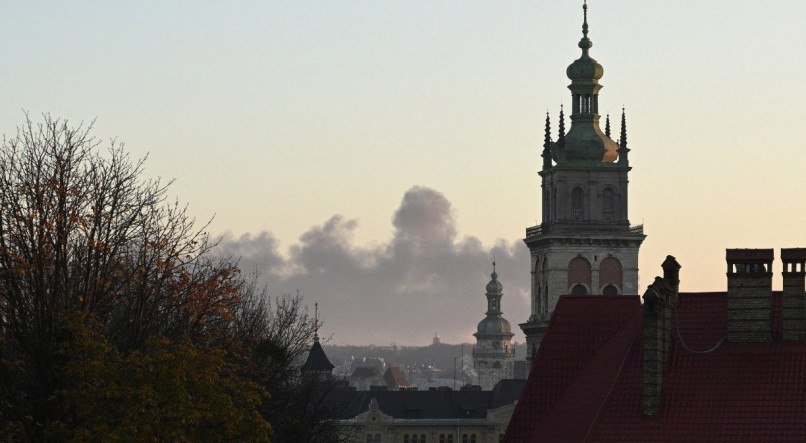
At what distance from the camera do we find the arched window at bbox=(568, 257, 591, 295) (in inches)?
7219

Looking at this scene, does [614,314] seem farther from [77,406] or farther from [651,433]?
[77,406]

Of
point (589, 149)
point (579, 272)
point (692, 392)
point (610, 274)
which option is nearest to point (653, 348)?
point (692, 392)

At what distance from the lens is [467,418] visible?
640 ft

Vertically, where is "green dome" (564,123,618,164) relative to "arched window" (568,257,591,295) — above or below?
above

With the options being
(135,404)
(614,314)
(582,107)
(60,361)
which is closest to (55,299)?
(60,361)

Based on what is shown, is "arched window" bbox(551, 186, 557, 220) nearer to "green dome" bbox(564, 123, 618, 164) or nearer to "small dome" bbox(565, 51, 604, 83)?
"green dome" bbox(564, 123, 618, 164)

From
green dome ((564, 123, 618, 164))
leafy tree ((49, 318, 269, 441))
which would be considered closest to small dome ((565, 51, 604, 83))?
green dome ((564, 123, 618, 164))

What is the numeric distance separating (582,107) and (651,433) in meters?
143

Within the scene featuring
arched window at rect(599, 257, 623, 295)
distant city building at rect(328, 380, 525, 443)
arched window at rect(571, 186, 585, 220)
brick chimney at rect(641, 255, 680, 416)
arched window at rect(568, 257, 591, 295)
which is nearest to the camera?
brick chimney at rect(641, 255, 680, 416)

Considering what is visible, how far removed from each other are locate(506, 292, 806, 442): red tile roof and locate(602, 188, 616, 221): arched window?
5285 inches

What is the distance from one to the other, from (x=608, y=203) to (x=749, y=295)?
138 m

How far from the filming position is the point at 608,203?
187m

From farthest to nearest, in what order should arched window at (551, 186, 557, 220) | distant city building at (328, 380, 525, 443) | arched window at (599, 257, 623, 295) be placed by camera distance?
distant city building at (328, 380, 525, 443)
arched window at (551, 186, 557, 220)
arched window at (599, 257, 623, 295)

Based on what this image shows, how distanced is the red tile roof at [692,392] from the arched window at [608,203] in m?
134
